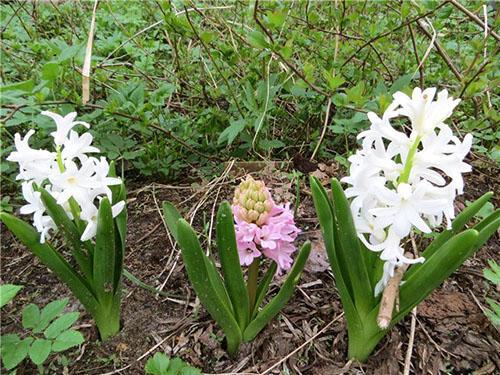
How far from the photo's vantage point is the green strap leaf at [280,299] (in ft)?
3.65

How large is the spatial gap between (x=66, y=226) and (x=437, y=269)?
2.70 ft

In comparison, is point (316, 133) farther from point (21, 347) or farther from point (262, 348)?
point (21, 347)

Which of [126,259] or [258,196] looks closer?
A: [258,196]

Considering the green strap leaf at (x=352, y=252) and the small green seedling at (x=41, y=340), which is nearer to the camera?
the green strap leaf at (x=352, y=252)

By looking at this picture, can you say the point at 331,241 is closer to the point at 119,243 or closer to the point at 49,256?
the point at 119,243

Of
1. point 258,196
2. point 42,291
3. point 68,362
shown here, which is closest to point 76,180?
point 258,196

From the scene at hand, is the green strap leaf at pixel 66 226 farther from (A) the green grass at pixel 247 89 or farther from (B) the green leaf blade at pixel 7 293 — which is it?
(A) the green grass at pixel 247 89

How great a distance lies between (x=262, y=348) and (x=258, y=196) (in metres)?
0.48

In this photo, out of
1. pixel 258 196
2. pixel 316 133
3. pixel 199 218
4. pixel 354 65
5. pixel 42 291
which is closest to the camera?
pixel 258 196

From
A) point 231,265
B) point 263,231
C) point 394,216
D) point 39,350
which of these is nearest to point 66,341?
point 39,350

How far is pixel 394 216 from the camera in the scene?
89cm

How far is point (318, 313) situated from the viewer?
139 cm

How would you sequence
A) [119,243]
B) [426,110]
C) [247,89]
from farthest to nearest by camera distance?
1. [247,89]
2. [119,243]
3. [426,110]

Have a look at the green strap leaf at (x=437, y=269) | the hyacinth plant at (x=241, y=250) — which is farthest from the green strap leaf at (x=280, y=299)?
the green strap leaf at (x=437, y=269)
